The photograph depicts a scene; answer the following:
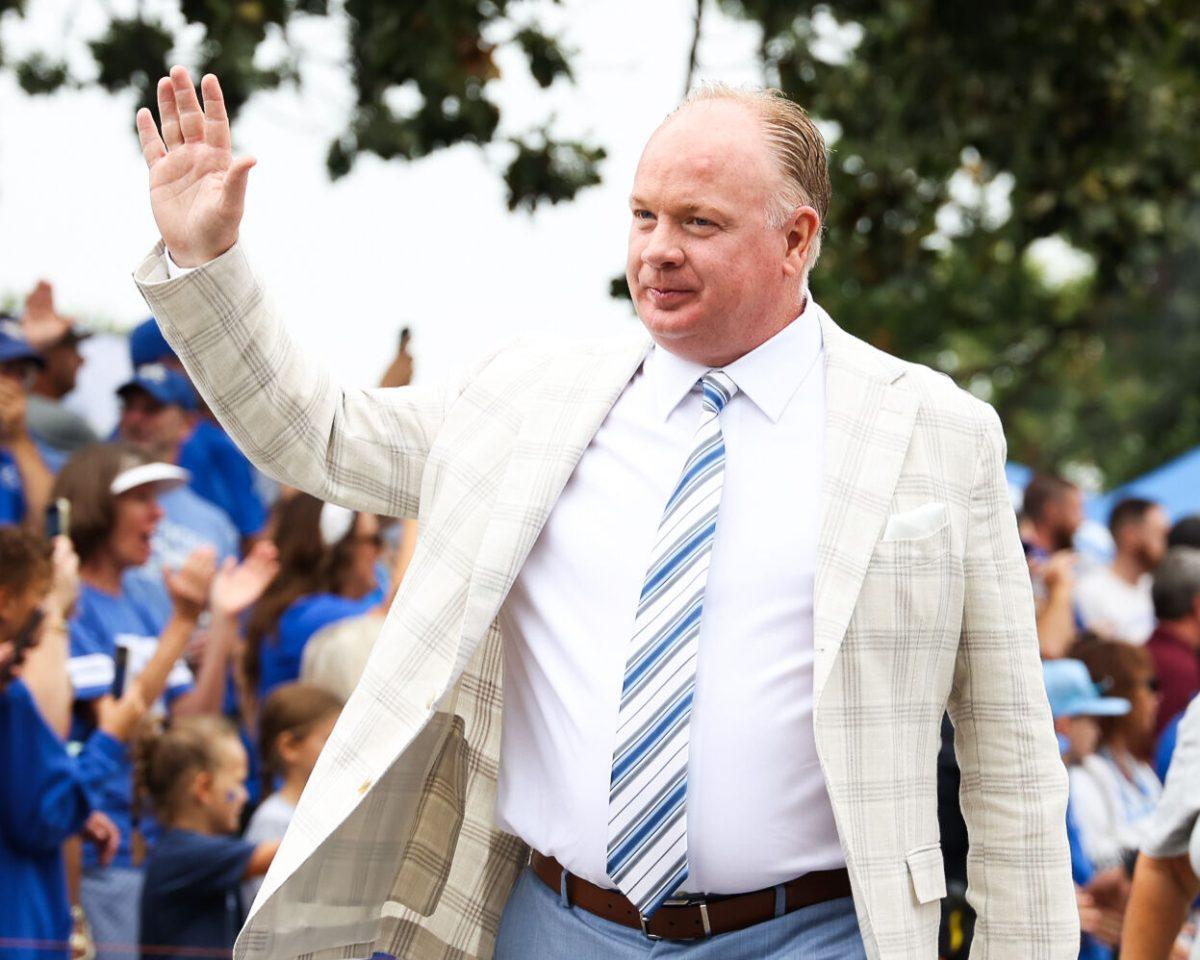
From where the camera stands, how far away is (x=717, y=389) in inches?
118

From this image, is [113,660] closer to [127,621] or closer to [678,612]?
[127,621]

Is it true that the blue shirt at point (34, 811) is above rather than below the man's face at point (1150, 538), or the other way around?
below

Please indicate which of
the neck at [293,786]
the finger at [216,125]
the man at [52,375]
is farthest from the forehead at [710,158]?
the man at [52,375]

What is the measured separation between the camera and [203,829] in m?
5.09

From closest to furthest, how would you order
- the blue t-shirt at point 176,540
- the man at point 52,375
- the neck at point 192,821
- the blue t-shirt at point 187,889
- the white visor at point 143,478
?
the blue t-shirt at point 187,889 → the neck at point 192,821 → the white visor at point 143,478 → the blue t-shirt at point 176,540 → the man at point 52,375

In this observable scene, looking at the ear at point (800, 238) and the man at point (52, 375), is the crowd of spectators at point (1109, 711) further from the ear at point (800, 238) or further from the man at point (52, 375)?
the man at point (52, 375)

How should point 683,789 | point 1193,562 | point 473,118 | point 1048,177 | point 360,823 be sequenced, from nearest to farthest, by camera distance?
point 683,789 → point 360,823 → point 473,118 → point 1193,562 → point 1048,177

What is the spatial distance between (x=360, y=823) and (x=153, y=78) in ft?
16.1

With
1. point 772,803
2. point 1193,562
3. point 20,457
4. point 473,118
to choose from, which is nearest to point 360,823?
point 772,803

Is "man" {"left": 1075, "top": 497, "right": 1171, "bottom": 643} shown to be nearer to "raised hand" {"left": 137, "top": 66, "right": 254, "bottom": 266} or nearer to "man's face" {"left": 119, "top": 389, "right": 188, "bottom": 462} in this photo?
"man's face" {"left": 119, "top": 389, "right": 188, "bottom": 462}

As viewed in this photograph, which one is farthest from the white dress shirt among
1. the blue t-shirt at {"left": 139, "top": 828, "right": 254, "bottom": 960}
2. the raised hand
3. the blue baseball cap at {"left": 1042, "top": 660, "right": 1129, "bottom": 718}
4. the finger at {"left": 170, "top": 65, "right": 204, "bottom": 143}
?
the blue baseball cap at {"left": 1042, "top": 660, "right": 1129, "bottom": 718}

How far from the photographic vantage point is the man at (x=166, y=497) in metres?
6.31

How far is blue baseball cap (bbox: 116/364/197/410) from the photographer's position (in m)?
7.25

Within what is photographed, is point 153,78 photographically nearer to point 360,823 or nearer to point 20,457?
point 20,457
